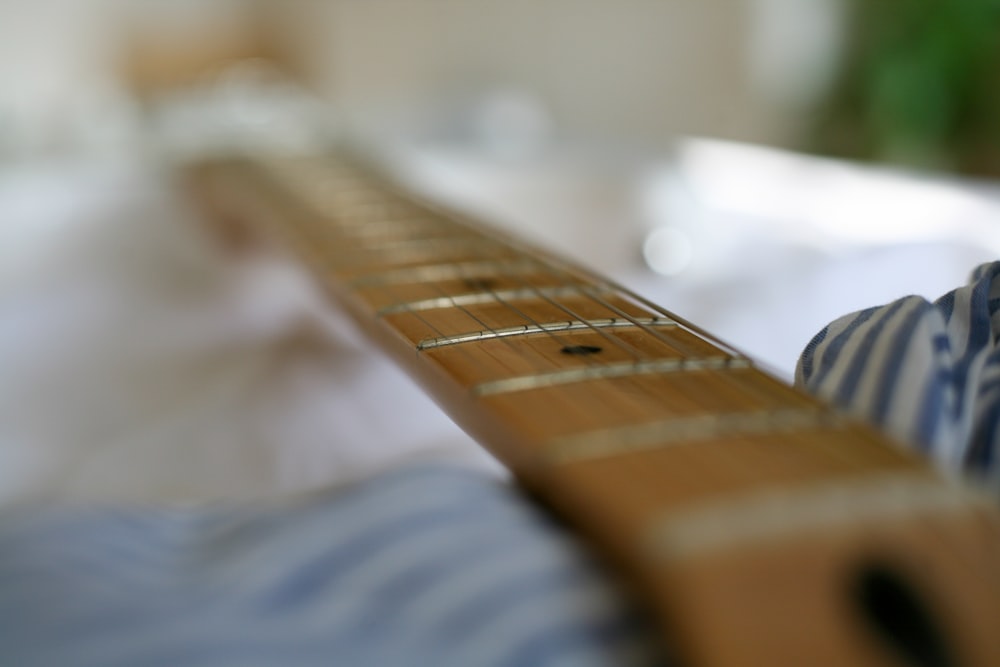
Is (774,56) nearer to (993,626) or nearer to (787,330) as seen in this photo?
(787,330)

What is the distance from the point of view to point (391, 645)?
0.28 metres

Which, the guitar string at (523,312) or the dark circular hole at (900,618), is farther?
the guitar string at (523,312)

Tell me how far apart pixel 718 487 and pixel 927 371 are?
0.12 m

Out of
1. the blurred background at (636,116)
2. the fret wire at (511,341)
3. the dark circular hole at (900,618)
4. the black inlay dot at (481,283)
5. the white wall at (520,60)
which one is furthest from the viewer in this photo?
the white wall at (520,60)

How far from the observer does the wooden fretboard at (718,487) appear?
9.0 inches

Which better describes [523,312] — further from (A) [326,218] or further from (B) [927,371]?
(A) [326,218]

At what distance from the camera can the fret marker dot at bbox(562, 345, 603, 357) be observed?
39cm

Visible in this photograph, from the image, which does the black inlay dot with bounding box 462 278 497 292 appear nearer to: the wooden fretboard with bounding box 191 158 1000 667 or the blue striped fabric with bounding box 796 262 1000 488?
the wooden fretboard with bounding box 191 158 1000 667

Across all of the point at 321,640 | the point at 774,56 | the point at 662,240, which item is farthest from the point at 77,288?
the point at 774,56

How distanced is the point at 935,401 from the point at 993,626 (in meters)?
0.10

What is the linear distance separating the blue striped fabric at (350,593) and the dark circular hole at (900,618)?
0.06 metres

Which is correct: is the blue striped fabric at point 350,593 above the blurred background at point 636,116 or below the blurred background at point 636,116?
below

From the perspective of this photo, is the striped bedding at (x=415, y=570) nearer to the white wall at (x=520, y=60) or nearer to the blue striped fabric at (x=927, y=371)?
the blue striped fabric at (x=927, y=371)

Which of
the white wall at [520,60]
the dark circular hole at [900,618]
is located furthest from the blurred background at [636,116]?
the dark circular hole at [900,618]
